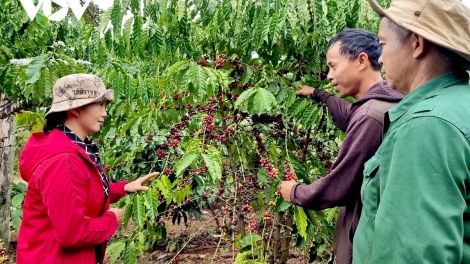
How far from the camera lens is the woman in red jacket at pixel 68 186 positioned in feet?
5.48

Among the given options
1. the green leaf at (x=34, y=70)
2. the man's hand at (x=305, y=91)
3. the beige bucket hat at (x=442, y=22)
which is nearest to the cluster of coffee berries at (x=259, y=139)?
the man's hand at (x=305, y=91)

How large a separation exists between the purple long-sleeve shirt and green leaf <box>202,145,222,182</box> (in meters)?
0.37

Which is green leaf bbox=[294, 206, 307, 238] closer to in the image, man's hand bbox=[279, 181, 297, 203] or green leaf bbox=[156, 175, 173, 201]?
man's hand bbox=[279, 181, 297, 203]

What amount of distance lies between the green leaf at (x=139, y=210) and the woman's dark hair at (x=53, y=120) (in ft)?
1.77

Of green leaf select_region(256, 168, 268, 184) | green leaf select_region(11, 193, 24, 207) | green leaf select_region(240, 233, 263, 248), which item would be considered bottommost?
green leaf select_region(11, 193, 24, 207)

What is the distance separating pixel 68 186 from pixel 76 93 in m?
0.44

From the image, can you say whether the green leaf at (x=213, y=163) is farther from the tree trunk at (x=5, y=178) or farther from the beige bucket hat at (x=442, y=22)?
the tree trunk at (x=5, y=178)

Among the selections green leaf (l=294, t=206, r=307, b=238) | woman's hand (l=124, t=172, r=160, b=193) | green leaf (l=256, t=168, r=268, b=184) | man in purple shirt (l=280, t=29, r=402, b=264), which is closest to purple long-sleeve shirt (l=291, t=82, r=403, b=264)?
man in purple shirt (l=280, t=29, r=402, b=264)

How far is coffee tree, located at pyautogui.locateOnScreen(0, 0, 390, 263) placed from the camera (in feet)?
6.45

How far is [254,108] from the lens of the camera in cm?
197

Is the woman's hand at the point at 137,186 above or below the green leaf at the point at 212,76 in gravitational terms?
below

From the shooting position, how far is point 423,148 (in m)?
0.85

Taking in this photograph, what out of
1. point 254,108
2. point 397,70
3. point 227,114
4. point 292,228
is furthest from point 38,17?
point 397,70

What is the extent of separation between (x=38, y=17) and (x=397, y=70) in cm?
263
